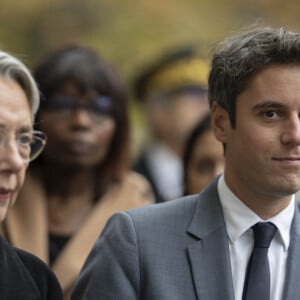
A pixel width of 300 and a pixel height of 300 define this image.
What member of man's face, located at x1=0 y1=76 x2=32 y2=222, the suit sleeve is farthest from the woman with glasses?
the suit sleeve

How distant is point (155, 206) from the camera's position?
3.58 meters

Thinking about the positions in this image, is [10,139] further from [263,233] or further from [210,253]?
[263,233]

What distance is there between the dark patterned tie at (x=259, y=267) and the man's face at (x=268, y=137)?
102 millimetres

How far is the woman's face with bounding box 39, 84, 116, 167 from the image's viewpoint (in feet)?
16.1

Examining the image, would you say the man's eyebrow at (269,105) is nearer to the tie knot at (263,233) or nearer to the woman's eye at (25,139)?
the tie knot at (263,233)

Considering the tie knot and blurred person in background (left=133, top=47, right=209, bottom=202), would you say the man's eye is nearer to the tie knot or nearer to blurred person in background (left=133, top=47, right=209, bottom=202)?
the tie knot

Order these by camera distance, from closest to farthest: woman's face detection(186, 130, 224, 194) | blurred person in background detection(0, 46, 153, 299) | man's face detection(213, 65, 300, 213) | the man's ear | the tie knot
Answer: man's face detection(213, 65, 300, 213) → the tie knot → the man's ear → blurred person in background detection(0, 46, 153, 299) → woman's face detection(186, 130, 224, 194)

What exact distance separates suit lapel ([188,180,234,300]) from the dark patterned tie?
7 centimetres

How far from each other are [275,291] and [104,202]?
5.76ft

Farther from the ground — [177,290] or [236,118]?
[236,118]

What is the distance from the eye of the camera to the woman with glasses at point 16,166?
3289mm

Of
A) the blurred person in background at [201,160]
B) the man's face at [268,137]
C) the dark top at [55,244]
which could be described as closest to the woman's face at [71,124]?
the dark top at [55,244]

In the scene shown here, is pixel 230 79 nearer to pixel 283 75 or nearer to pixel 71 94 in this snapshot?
A: pixel 283 75

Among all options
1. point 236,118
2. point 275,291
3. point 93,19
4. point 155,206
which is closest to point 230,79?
point 236,118
